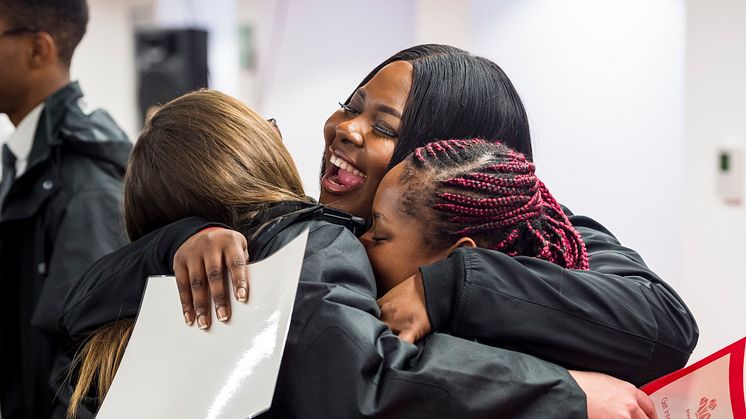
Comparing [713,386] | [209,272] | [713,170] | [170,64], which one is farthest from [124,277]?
[170,64]

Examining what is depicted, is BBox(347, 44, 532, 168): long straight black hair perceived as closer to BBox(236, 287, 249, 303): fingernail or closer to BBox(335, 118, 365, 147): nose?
BBox(335, 118, 365, 147): nose

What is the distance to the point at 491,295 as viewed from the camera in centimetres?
117

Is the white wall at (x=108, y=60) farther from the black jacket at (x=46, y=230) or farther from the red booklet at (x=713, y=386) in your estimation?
the red booklet at (x=713, y=386)

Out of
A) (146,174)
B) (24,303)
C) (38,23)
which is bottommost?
(24,303)

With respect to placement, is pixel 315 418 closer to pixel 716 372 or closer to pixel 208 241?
pixel 208 241

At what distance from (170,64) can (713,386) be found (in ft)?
16.2

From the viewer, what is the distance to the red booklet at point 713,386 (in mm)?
1131

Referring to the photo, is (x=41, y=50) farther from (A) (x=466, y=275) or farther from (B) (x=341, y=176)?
(A) (x=466, y=275)

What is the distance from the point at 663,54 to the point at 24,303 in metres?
1.89

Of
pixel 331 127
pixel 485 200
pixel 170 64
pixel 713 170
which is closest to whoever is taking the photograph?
pixel 485 200

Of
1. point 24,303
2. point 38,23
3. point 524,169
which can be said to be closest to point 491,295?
point 524,169

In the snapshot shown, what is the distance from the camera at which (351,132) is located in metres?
1.40

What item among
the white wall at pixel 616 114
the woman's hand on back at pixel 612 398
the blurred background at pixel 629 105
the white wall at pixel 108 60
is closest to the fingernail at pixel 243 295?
the woman's hand on back at pixel 612 398

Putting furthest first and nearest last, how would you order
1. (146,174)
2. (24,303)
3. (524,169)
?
1. (24,303)
2. (146,174)
3. (524,169)
